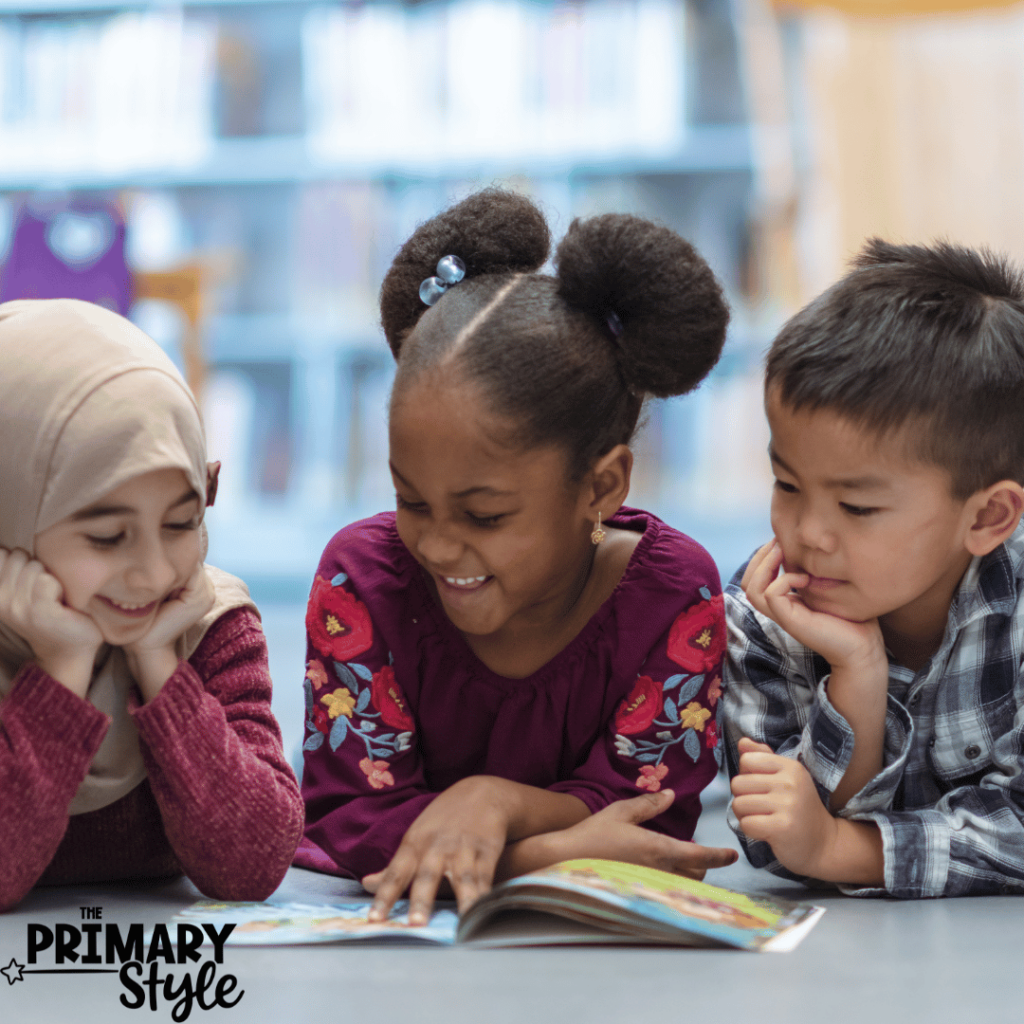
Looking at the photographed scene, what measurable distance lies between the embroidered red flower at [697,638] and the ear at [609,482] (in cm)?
11

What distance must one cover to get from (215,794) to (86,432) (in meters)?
0.27

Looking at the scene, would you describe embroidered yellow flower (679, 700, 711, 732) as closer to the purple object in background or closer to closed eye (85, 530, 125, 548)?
closed eye (85, 530, 125, 548)

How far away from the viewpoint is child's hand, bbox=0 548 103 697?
2.91 ft

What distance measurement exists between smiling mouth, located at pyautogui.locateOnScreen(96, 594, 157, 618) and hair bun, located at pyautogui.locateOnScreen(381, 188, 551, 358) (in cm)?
33

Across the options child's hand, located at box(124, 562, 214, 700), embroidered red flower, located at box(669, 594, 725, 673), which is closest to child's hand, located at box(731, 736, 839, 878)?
embroidered red flower, located at box(669, 594, 725, 673)

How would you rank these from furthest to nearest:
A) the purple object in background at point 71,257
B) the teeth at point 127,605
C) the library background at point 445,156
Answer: the library background at point 445,156
the purple object in background at point 71,257
the teeth at point 127,605

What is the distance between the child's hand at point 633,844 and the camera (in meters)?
0.97

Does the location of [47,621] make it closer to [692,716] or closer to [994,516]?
[692,716]

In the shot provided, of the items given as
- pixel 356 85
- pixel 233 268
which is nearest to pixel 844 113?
pixel 356 85

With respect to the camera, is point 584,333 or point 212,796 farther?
point 584,333

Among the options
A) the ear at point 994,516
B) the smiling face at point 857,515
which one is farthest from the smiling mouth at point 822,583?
the ear at point 994,516

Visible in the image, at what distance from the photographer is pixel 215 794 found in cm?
91

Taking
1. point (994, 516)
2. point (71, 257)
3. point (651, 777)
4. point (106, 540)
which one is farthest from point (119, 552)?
point (71, 257)

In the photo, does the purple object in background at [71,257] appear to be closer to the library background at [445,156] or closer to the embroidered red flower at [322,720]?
the library background at [445,156]
